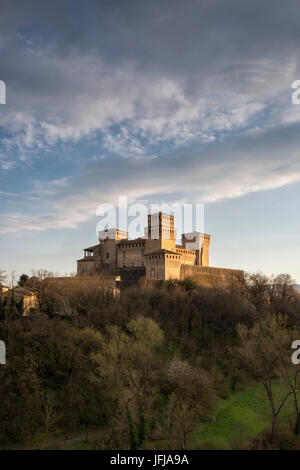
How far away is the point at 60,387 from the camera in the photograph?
102ft

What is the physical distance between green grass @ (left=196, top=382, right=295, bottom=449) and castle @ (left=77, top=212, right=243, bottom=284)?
23.3 meters

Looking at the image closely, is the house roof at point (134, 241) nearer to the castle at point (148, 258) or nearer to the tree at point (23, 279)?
the castle at point (148, 258)

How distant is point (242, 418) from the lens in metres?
31.8

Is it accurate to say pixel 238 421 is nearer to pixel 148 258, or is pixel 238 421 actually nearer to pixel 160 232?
pixel 148 258

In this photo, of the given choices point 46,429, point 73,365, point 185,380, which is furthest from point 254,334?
point 46,429

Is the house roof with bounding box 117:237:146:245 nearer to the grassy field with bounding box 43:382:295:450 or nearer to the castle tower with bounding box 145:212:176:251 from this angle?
the castle tower with bounding box 145:212:176:251

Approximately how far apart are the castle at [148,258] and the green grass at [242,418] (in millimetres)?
23307

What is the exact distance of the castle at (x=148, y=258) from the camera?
58.0 m

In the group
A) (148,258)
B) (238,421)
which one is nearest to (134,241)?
(148,258)

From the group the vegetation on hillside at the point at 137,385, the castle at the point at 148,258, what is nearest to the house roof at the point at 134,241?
the castle at the point at 148,258

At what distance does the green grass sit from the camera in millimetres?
28047

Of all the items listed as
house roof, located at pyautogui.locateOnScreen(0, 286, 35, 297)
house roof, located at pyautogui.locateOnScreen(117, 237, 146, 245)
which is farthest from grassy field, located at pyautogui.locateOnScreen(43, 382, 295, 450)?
house roof, located at pyautogui.locateOnScreen(117, 237, 146, 245)

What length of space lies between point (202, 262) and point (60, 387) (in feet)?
139
